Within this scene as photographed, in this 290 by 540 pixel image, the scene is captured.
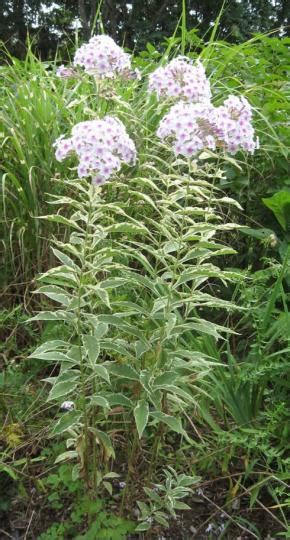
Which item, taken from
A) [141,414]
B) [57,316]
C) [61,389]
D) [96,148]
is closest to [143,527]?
[141,414]

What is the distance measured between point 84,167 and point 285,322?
3.54ft

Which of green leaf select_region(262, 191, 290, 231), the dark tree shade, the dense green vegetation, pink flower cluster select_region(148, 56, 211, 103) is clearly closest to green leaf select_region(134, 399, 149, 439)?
the dense green vegetation

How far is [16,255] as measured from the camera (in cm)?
276

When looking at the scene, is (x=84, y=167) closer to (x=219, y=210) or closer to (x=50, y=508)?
(x=50, y=508)

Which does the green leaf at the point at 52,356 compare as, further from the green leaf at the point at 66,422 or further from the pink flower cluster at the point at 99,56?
the pink flower cluster at the point at 99,56

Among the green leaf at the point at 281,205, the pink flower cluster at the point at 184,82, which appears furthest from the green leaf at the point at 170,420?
the green leaf at the point at 281,205

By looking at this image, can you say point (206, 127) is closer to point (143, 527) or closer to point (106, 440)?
point (106, 440)

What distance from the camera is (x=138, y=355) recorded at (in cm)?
172

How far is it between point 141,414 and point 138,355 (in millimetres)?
173

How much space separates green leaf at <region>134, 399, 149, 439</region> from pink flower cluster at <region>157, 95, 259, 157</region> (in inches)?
28.4

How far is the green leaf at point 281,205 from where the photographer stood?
2584mm

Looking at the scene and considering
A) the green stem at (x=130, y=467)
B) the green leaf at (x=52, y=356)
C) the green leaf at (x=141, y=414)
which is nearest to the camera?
the green leaf at (x=141, y=414)

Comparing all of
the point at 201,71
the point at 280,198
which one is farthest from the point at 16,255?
the point at 201,71

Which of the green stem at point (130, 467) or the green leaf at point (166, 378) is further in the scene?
the green stem at point (130, 467)
